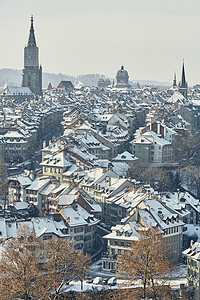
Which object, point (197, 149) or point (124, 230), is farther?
point (197, 149)

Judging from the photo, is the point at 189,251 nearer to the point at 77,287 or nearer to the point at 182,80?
the point at 77,287

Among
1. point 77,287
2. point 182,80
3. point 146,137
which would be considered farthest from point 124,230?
point 182,80

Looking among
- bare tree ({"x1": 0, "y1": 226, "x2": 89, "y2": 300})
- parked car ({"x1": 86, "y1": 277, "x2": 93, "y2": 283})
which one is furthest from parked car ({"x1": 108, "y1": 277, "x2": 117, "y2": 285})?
bare tree ({"x1": 0, "y1": 226, "x2": 89, "y2": 300})

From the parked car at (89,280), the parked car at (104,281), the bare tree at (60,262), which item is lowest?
the parked car at (104,281)

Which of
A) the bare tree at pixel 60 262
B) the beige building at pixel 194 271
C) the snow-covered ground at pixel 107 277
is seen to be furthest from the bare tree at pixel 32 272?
the beige building at pixel 194 271

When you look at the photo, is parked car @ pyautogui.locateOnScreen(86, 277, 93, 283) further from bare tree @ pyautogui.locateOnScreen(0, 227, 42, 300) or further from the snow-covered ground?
bare tree @ pyautogui.locateOnScreen(0, 227, 42, 300)

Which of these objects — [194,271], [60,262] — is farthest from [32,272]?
[194,271]

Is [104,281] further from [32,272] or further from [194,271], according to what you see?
[32,272]

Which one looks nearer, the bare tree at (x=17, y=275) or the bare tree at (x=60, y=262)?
the bare tree at (x=17, y=275)

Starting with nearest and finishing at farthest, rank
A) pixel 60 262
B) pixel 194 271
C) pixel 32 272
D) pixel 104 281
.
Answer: pixel 32 272 < pixel 60 262 < pixel 104 281 < pixel 194 271

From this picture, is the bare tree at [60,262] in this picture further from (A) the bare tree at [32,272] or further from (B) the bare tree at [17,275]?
(B) the bare tree at [17,275]

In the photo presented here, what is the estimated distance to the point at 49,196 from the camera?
89375 millimetres

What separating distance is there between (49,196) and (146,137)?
34.0 meters

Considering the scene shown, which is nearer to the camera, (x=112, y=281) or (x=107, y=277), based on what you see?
(x=112, y=281)
